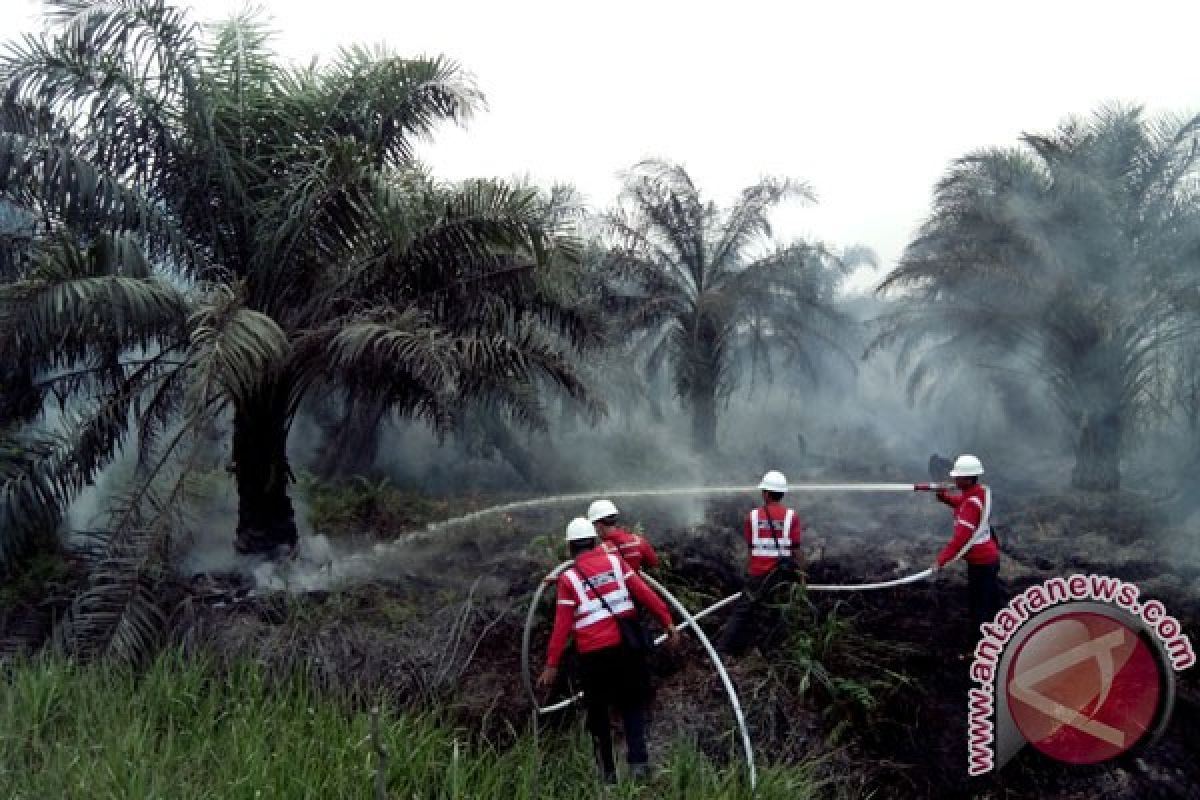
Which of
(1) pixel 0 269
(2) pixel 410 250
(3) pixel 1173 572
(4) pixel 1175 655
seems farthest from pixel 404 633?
(3) pixel 1173 572

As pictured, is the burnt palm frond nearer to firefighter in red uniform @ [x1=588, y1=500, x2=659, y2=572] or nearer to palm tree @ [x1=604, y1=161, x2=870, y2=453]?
firefighter in red uniform @ [x1=588, y1=500, x2=659, y2=572]

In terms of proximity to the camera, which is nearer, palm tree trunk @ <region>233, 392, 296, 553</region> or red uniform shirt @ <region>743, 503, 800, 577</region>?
red uniform shirt @ <region>743, 503, 800, 577</region>

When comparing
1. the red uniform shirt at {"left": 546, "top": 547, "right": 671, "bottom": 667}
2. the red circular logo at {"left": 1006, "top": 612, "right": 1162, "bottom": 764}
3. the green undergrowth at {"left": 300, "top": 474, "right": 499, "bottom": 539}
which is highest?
the red uniform shirt at {"left": 546, "top": 547, "right": 671, "bottom": 667}

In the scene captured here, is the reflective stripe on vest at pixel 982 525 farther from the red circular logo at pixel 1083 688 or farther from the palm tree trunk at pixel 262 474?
the palm tree trunk at pixel 262 474

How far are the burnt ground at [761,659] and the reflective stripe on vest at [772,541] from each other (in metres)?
0.68

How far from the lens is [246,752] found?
484cm

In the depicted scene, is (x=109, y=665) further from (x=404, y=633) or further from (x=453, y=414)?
(x=453, y=414)

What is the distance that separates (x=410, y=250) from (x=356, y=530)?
4411 mm

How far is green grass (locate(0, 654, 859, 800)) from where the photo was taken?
463 centimetres

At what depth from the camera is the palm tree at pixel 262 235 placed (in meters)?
7.32

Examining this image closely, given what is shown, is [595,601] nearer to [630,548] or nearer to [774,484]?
[630,548]

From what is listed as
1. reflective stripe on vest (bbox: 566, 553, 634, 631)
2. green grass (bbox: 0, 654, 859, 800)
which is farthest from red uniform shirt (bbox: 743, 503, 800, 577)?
reflective stripe on vest (bbox: 566, 553, 634, 631)

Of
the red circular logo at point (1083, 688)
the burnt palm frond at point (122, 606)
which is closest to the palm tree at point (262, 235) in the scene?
the burnt palm frond at point (122, 606)

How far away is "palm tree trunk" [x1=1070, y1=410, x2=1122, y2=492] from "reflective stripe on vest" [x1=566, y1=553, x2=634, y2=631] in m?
11.0
